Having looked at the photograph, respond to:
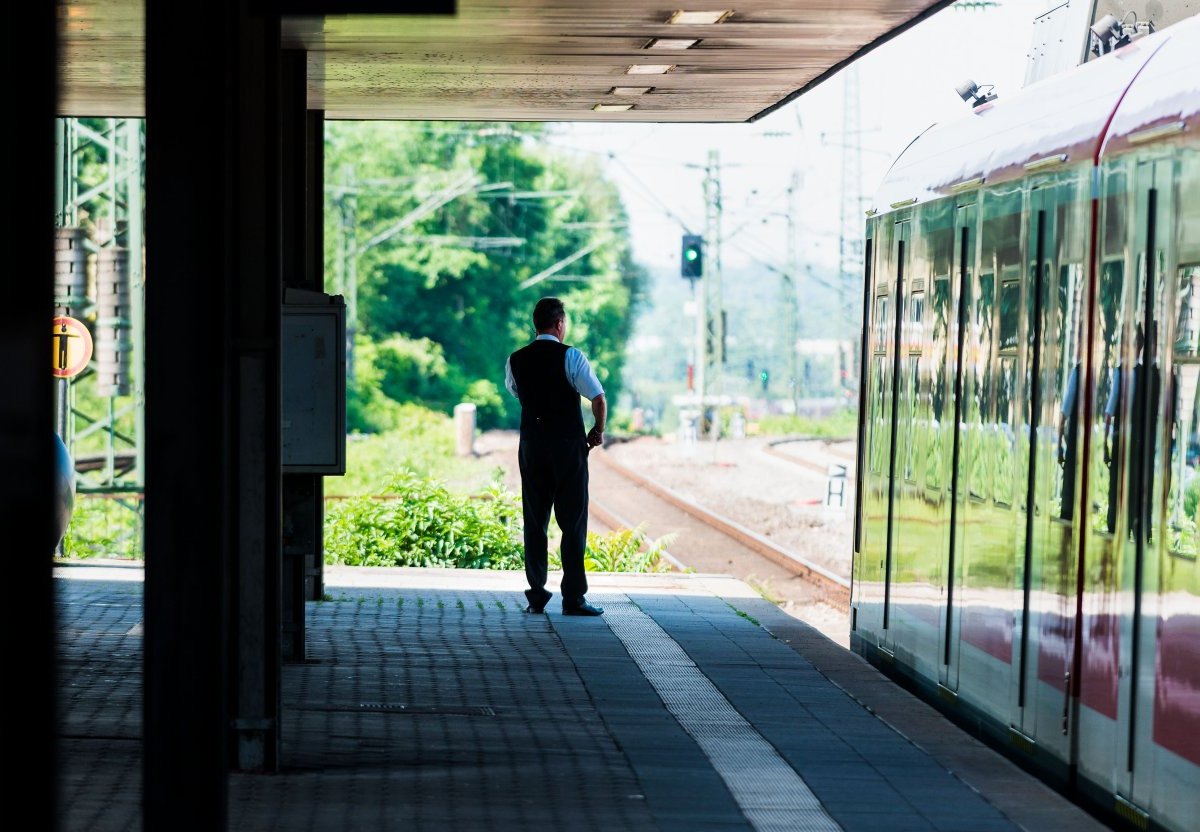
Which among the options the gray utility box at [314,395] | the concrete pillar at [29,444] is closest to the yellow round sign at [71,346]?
the gray utility box at [314,395]

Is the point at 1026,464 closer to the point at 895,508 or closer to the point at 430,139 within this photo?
the point at 895,508

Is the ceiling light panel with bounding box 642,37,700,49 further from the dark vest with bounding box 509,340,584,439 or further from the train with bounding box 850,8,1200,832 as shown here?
the dark vest with bounding box 509,340,584,439

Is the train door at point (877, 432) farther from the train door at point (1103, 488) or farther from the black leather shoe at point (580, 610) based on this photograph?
→ the train door at point (1103, 488)

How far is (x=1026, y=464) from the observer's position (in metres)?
7.55

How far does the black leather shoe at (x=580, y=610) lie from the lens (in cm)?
1205

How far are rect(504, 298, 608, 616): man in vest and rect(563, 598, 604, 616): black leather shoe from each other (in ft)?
1.27

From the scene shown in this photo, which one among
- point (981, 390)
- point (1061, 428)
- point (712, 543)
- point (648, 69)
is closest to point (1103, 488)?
point (1061, 428)

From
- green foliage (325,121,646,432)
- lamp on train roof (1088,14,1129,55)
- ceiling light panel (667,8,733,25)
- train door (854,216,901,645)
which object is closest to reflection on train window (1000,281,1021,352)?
lamp on train roof (1088,14,1129,55)

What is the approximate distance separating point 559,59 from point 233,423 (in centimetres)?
548

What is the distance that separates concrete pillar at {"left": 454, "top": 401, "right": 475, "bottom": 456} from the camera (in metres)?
47.3

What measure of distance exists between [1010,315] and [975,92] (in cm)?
225

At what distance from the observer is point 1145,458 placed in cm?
617

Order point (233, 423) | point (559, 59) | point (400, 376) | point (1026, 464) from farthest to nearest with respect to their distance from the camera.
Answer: point (400, 376)
point (559, 59)
point (1026, 464)
point (233, 423)

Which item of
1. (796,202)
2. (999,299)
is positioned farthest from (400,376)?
(999,299)
